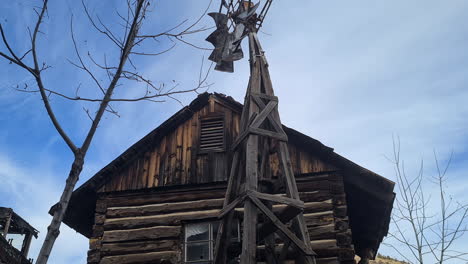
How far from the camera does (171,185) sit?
10211 mm

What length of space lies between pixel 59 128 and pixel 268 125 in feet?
12.9

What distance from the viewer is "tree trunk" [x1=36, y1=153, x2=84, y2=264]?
15.2ft

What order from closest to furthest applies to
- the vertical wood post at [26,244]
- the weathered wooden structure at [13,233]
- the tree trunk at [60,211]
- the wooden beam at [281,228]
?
1. the tree trunk at [60,211]
2. the wooden beam at [281,228]
3. the weathered wooden structure at [13,233]
4. the vertical wood post at [26,244]

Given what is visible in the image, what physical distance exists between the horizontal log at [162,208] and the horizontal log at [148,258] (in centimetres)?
99

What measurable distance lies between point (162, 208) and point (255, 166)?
3827 mm

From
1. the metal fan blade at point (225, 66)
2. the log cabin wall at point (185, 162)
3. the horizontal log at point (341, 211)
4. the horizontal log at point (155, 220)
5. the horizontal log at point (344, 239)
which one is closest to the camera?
the horizontal log at point (344, 239)

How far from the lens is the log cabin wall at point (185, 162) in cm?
1004

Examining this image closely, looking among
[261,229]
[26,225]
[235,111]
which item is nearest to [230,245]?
[261,229]

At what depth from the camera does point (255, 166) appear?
7043mm

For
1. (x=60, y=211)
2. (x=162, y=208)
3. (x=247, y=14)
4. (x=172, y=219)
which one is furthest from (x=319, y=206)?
(x=60, y=211)

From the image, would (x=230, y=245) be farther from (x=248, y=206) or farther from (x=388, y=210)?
(x=388, y=210)

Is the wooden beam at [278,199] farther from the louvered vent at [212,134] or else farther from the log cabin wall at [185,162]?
the louvered vent at [212,134]

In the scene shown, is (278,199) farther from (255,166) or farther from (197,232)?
(197,232)

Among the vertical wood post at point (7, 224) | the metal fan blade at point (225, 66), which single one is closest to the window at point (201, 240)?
the metal fan blade at point (225, 66)
